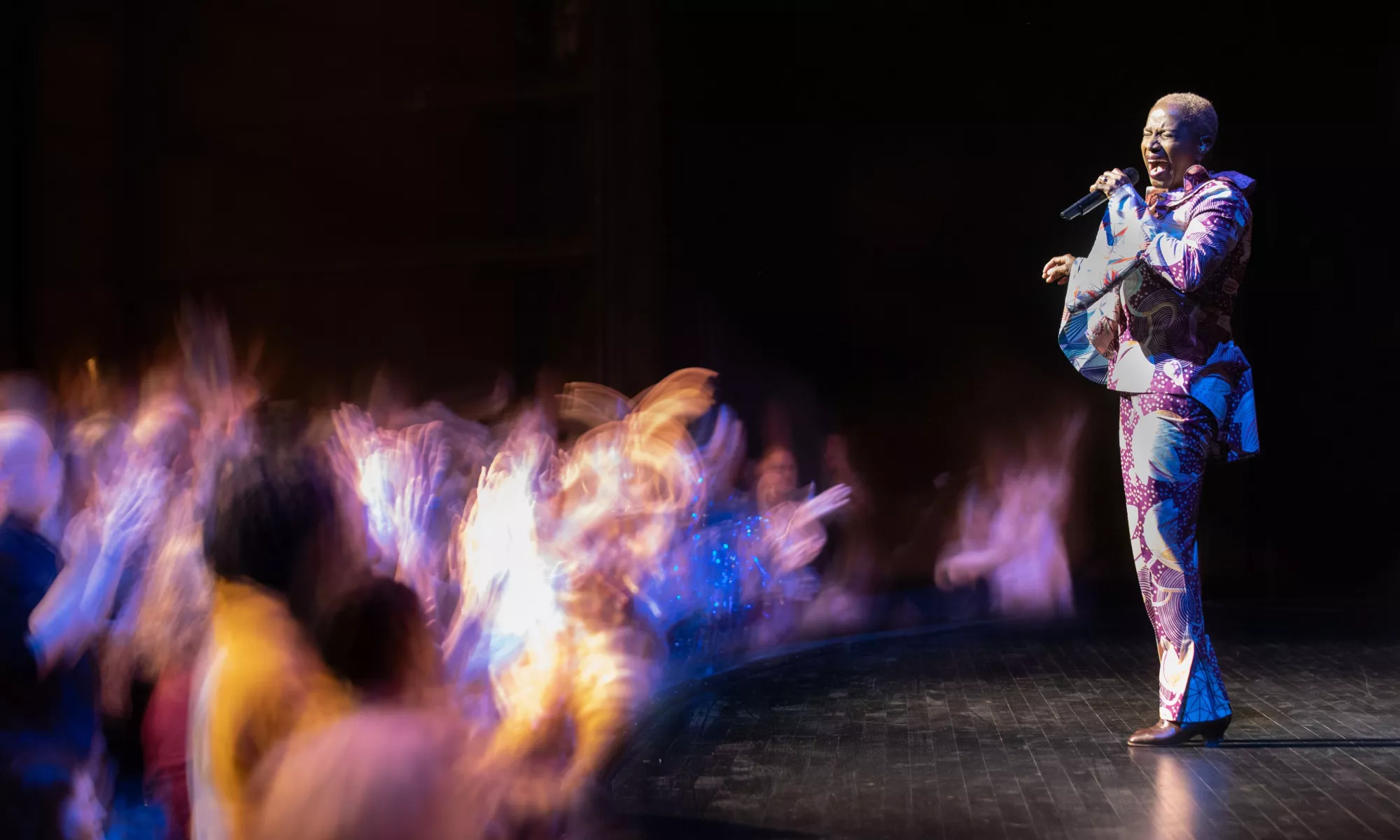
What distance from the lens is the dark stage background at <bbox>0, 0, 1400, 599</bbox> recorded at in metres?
8.41

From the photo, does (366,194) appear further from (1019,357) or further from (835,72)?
A: (1019,357)

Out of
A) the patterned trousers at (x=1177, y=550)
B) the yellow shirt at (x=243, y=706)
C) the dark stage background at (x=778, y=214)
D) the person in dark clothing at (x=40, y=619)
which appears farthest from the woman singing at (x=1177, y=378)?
the dark stage background at (x=778, y=214)

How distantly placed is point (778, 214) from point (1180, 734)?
5884mm

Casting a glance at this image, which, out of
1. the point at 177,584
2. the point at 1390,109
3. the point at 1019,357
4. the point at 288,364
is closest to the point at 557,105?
the point at 288,364

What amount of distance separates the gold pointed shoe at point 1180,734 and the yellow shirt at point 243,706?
9.32 ft

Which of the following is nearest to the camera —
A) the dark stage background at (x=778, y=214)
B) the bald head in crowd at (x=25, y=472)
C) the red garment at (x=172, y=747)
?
the bald head in crowd at (x=25, y=472)

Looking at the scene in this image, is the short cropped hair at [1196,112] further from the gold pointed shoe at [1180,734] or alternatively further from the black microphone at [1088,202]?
the gold pointed shoe at [1180,734]

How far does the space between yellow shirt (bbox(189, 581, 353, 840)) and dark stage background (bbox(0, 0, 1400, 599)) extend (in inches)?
271

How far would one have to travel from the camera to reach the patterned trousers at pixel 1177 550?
3.84 metres

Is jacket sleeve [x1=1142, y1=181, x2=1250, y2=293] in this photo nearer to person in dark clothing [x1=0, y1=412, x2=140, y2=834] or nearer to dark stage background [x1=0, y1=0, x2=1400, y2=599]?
person in dark clothing [x1=0, y1=412, x2=140, y2=834]

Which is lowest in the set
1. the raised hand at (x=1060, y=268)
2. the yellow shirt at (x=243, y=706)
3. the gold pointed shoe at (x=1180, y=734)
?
the gold pointed shoe at (x=1180, y=734)

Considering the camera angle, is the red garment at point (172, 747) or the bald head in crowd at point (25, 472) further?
the red garment at point (172, 747)

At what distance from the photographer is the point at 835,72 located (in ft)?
29.9

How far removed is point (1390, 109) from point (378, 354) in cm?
805
